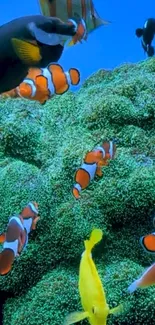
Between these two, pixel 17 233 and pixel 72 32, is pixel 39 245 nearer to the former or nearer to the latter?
pixel 17 233

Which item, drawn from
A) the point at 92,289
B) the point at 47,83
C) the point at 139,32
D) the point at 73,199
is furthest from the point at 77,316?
the point at 139,32

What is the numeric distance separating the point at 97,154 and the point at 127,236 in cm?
50

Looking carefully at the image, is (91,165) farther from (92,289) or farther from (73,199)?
(92,289)

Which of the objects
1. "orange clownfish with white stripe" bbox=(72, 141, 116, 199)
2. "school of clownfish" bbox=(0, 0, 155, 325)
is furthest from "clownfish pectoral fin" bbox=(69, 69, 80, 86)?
"orange clownfish with white stripe" bbox=(72, 141, 116, 199)

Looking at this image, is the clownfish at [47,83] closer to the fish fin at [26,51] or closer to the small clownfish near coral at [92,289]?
the small clownfish near coral at [92,289]

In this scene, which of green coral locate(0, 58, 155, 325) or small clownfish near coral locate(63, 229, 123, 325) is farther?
green coral locate(0, 58, 155, 325)

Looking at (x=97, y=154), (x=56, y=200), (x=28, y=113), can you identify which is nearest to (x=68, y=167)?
(x=56, y=200)

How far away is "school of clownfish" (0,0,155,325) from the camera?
1.12 meters

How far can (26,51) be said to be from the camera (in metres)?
1.09

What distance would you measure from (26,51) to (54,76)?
1.13m

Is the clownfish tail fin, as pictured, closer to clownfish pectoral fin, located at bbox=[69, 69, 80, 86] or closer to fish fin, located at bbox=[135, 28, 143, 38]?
clownfish pectoral fin, located at bbox=[69, 69, 80, 86]

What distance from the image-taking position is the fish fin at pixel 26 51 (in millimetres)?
1089

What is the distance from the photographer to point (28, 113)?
10.4 feet

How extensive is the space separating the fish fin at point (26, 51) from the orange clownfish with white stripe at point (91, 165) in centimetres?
113
